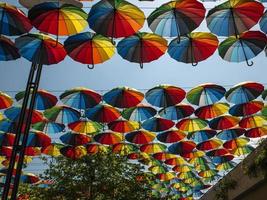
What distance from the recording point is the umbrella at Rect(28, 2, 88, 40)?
26.7 ft

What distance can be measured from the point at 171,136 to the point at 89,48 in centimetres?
632

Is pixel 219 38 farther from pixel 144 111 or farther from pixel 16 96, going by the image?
pixel 16 96

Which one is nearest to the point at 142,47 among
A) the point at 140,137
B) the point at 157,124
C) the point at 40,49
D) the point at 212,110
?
the point at 40,49

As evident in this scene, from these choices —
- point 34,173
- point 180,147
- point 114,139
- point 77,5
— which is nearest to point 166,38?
point 77,5

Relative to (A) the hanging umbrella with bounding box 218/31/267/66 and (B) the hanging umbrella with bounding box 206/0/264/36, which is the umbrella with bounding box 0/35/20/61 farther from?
(A) the hanging umbrella with bounding box 218/31/267/66

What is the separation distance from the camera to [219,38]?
9.53 metres

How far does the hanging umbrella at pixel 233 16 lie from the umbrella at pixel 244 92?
2.91 m

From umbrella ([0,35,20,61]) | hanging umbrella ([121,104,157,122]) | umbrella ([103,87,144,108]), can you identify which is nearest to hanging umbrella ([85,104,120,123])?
hanging umbrella ([121,104,157,122])

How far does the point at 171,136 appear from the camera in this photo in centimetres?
1451

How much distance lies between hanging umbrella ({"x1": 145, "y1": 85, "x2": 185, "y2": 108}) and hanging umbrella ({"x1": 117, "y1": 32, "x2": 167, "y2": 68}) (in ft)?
5.94

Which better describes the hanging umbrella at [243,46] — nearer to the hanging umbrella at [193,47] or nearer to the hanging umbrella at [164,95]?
the hanging umbrella at [193,47]

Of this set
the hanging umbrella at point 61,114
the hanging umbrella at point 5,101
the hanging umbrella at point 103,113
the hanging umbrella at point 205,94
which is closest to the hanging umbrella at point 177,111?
the hanging umbrella at point 205,94

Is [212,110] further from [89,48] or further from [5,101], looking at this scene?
[5,101]

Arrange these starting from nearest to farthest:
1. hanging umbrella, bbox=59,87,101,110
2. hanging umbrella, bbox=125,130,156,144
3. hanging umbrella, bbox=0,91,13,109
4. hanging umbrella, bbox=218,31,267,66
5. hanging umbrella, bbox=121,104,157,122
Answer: hanging umbrella, bbox=218,31,267,66 < hanging umbrella, bbox=59,87,101,110 < hanging umbrella, bbox=0,91,13,109 < hanging umbrella, bbox=121,104,157,122 < hanging umbrella, bbox=125,130,156,144
